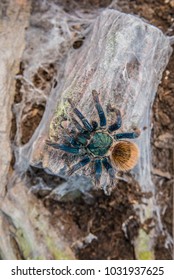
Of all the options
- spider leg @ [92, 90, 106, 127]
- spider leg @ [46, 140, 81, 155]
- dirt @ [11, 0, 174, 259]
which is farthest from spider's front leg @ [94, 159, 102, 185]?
dirt @ [11, 0, 174, 259]

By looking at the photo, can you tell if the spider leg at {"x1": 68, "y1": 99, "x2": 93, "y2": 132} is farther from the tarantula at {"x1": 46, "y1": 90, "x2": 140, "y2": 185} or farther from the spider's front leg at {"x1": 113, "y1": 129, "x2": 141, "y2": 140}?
the spider's front leg at {"x1": 113, "y1": 129, "x2": 141, "y2": 140}

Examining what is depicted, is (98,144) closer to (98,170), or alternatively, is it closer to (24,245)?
(98,170)

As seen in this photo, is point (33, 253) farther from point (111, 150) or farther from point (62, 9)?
point (62, 9)

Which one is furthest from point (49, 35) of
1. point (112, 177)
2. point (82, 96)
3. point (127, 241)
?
point (127, 241)

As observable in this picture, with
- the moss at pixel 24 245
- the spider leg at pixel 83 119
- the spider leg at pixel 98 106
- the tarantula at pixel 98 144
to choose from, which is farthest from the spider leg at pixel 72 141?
the moss at pixel 24 245

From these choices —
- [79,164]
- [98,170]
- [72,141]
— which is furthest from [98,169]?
[72,141]

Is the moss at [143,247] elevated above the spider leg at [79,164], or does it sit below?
below

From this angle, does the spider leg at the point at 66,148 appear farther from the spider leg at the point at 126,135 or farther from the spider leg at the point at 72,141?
the spider leg at the point at 126,135
